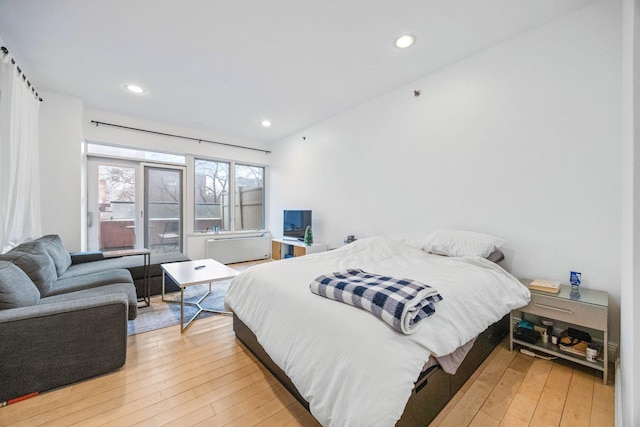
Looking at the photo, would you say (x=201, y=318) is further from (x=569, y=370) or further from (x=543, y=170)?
(x=543, y=170)

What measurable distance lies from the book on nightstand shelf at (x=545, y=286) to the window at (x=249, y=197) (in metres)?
5.01

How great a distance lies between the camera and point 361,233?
373 cm

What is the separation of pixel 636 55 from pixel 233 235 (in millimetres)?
5442

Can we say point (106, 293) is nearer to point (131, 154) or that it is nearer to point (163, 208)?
point (163, 208)

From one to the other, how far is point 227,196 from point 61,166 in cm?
255

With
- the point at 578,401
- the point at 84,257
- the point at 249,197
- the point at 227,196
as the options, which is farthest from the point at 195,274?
the point at 249,197

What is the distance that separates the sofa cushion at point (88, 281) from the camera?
6.94 feet

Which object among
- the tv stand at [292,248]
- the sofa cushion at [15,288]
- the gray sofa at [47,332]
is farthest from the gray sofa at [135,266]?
the tv stand at [292,248]

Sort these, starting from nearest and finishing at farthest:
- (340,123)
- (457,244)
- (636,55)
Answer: (636,55) < (457,244) < (340,123)

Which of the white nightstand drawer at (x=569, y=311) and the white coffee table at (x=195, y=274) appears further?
the white coffee table at (x=195, y=274)

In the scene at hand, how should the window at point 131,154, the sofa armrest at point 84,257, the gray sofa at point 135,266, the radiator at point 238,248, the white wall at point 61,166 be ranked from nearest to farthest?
the gray sofa at point 135,266 → the sofa armrest at point 84,257 → the white wall at point 61,166 → the window at point 131,154 → the radiator at point 238,248

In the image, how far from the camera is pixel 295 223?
477 centimetres

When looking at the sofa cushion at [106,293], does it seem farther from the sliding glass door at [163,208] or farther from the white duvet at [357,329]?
the sliding glass door at [163,208]

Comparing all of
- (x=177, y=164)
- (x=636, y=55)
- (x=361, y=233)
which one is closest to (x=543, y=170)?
(x=636, y=55)
